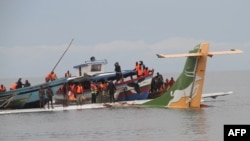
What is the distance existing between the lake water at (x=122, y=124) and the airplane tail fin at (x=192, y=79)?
24.3 inches

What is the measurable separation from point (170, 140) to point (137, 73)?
1834cm

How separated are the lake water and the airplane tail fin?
62 centimetres

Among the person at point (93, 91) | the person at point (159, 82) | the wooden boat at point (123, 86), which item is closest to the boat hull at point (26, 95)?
the wooden boat at point (123, 86)

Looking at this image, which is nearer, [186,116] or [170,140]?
[170,140]

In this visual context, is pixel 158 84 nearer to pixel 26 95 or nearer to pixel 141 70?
pixel 141 70

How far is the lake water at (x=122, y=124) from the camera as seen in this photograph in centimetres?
2961

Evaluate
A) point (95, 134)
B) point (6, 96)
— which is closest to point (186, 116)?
point (95, 134)

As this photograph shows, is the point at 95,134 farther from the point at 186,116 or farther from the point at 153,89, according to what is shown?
the point at 153,89

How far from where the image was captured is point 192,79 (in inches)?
1480

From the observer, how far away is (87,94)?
45844 mm

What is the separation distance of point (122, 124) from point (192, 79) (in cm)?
515

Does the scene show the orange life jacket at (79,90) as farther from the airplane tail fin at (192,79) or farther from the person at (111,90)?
the airplane tail fin at (192,79)

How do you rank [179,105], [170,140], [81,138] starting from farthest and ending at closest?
1. [179,105]
2. [81,138]
3. [170,140]

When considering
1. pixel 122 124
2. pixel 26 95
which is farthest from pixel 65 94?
pixel 122 124
